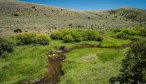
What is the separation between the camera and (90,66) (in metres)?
40.9

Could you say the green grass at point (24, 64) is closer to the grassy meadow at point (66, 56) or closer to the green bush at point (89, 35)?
the grassy meadow at point (66, 56)

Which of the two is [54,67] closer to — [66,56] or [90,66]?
[66,56]

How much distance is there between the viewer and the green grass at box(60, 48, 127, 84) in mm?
35194

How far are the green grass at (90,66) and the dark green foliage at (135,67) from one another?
2542 mm

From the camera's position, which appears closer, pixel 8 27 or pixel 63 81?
pixel 63 81

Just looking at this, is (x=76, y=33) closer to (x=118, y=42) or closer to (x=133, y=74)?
(x=118, y=42)

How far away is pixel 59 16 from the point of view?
11419cm

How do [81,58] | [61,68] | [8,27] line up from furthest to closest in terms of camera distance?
[8,27]
[81,58]
[61,68]

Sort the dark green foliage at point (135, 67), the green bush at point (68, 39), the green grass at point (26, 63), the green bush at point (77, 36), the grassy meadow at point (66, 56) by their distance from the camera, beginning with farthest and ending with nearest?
the green bush at point (77, 36) → the green bush at point (68, 39) → the green grass at point (26, 63) → the grassy meadow at point (66, 56) → the dark green foliage at point (135, 67)

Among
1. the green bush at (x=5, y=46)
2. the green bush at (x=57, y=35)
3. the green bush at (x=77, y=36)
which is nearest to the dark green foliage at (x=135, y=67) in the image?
the green bush at (x=5, y=46)

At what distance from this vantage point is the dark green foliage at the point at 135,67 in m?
31.4

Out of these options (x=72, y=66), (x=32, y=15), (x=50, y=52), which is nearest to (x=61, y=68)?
(x=72, y=66)

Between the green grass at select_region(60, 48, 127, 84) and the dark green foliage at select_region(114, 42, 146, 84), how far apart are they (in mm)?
2542

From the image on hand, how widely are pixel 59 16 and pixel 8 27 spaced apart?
4261 centimetres
